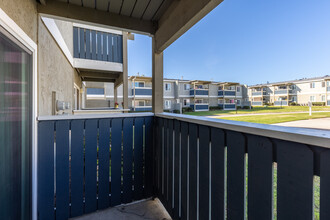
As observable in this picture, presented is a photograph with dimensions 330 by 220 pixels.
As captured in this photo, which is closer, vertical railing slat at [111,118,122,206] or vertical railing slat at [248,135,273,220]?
vertical railing slat at [248,135,273,220]

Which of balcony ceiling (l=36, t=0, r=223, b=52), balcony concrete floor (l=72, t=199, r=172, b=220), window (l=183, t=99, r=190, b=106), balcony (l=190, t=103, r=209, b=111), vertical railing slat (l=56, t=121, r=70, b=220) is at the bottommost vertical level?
Result: balcony concrete floor (l=72, t=199, r=172, b=220)

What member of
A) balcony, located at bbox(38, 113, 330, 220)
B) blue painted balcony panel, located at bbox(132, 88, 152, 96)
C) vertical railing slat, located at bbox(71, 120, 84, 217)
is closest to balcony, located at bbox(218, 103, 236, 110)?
blue painted balcony panel, located at bbox(132, 88, 152, 96)

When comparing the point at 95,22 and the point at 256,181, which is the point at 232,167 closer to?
the point at 256,181

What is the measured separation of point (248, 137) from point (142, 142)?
1.44 meters

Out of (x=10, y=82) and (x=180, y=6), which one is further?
(x=180, y=6)

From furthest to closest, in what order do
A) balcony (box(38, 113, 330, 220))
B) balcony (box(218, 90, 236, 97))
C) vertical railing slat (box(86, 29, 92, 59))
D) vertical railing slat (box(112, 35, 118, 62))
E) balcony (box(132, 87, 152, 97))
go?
balcony (box(218, 90, 236, 97)) < balcony (box(132, 87, 152, 97)) < vertical railing slat (box(112, 35, 118, 62)) < vertical railing slat (box(86, 29, 92, 59)) < balcony (box(38, 113, 330, 220))

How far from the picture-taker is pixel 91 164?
73.7 inches

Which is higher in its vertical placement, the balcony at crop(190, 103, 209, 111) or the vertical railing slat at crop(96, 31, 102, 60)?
the vertical railing slat at crop(96, 31, 102, 60)

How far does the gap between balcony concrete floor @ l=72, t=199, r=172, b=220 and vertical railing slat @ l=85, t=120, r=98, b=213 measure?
0.11 m

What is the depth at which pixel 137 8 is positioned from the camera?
6.47 ft

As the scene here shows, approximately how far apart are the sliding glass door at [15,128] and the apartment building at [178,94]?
38.6 feet

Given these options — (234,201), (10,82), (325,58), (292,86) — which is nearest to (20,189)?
(10,82)

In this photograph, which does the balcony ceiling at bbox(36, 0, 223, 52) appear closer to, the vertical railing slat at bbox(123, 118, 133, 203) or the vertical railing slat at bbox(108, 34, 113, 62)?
the vertical railing slat at bbox(123, 118, 133, 203)

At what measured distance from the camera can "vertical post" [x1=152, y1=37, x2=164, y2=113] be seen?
7.32 ft
